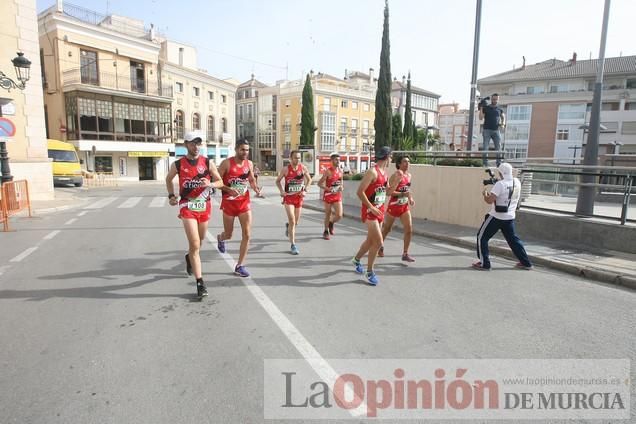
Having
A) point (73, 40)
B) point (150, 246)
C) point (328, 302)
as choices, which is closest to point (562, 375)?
point (328, 302)

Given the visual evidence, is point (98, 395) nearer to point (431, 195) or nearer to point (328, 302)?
point (328, 302)

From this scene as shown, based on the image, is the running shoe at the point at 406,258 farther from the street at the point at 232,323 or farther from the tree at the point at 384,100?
the tree at the point at 384,100

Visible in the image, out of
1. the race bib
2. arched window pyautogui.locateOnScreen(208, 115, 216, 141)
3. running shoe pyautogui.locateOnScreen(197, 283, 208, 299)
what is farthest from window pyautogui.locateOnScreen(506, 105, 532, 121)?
running shoe pyautogui.locateOnScreen(197, 283, 208, 299)

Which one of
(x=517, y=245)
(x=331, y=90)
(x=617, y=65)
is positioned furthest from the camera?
(x=331, y=90)

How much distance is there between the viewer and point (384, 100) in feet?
63.6

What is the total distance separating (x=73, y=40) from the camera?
107 feet

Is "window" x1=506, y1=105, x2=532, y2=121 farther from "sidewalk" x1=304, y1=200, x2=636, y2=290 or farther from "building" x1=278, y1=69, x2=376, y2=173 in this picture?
"sidewalk" x1=304, y1=200, x2=636, y2=290

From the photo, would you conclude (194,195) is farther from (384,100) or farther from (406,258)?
(384,100)

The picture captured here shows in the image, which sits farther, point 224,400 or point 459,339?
point 459,339

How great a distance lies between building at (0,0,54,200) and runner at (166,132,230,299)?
14.3 meters

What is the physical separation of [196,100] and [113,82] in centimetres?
1087

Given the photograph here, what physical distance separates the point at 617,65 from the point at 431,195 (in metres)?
54.3

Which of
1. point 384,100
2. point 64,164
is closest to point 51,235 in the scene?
point 384,100

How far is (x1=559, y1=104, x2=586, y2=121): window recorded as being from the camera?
51.7 m
